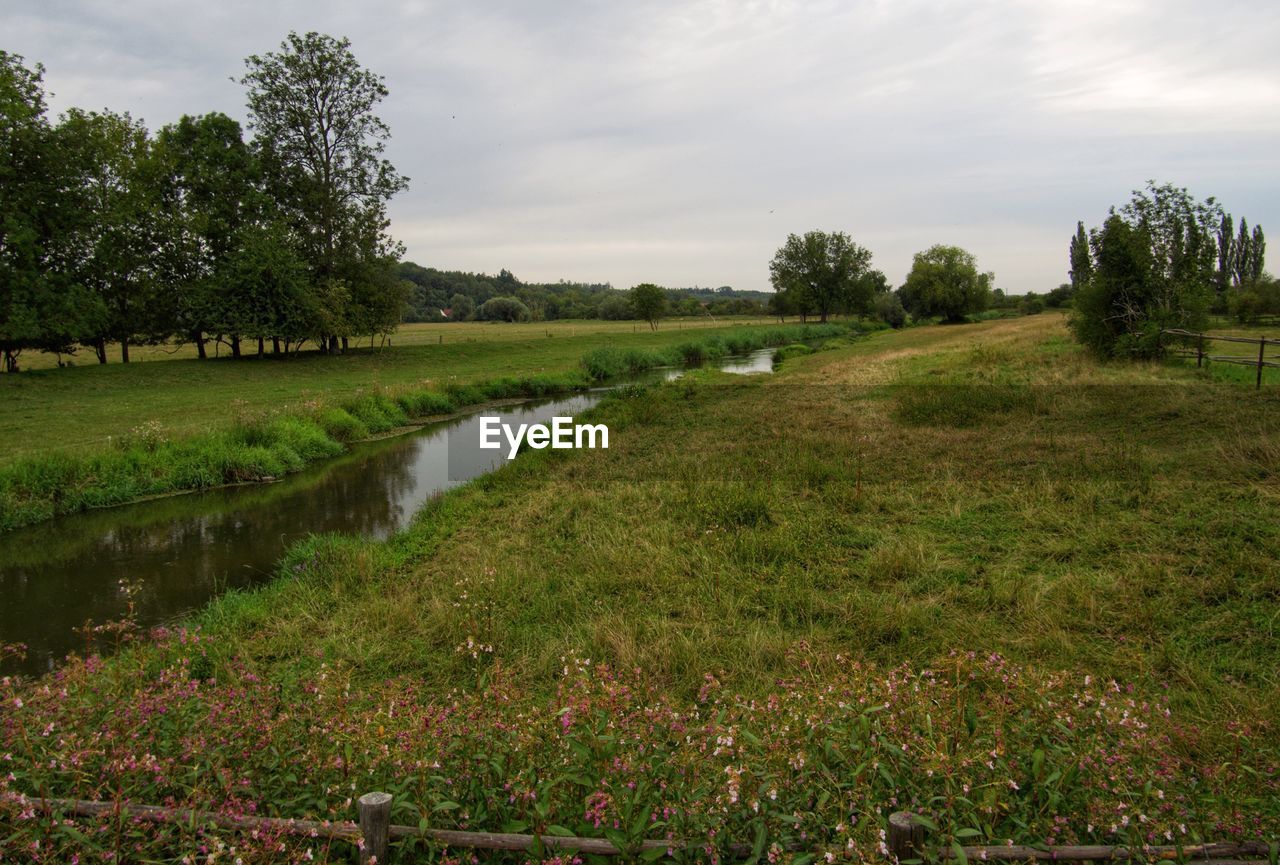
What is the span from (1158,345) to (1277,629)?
17.5m

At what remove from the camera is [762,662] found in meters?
5.15

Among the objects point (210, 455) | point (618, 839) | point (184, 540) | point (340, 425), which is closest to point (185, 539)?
point (184, 540)

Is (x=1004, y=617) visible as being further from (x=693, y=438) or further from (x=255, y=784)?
A: (x=693, y=438)

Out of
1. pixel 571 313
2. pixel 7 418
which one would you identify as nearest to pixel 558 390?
pixel 7 418

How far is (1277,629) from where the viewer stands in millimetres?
5031

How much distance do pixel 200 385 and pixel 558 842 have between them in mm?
28494

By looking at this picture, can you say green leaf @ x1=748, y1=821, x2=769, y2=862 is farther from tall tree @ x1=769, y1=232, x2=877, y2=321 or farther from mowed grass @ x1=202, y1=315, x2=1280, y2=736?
tall tree @ x1=769, y1=232, x2=877, y2=321

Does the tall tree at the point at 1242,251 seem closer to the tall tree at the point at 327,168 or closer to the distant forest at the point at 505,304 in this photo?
the distant forest at the point at 505,304

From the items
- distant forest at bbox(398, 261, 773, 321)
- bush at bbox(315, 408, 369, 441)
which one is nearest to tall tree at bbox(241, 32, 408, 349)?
bush at bbox(315, 408, 369, 441)

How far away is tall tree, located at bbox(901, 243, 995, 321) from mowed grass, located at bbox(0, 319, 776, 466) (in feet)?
167

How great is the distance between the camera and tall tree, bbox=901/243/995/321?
7531 cm

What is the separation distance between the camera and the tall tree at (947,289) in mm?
75312

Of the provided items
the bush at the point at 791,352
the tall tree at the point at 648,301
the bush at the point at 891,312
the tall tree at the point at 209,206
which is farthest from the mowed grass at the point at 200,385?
the bush at the point at 891,312

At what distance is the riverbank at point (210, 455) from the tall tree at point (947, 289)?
66.4 meters
